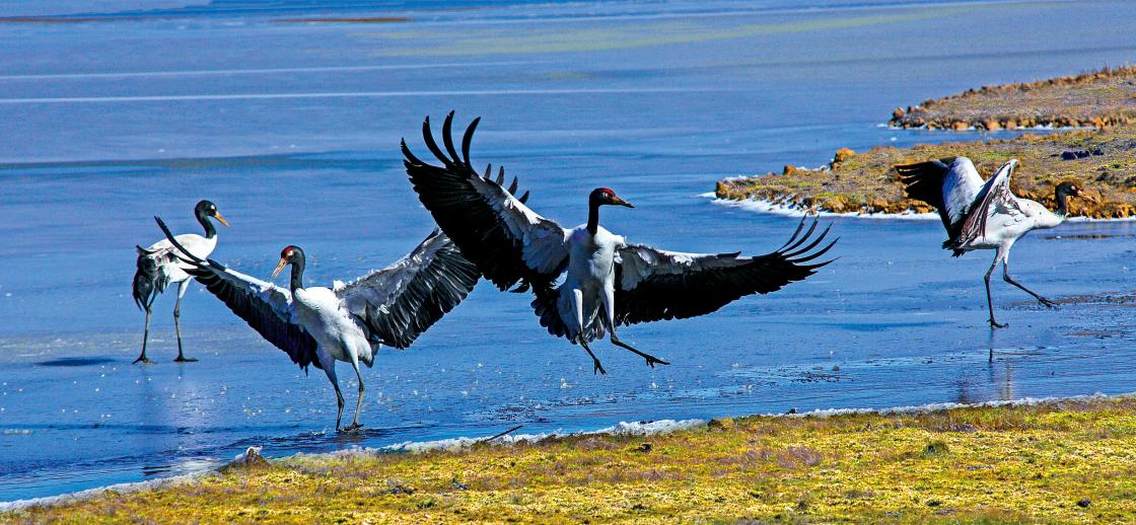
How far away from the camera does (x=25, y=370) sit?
11.6 meters

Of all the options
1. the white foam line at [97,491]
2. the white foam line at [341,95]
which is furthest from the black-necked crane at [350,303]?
the white foam line at [341,95]

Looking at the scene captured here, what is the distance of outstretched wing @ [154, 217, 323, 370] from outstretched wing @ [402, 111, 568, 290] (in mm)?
1160

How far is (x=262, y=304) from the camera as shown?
10023 mm

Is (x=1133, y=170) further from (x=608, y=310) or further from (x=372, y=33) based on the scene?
(x=372, y=33)

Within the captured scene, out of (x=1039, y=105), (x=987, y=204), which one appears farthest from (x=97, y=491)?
(x=1039, y=105)

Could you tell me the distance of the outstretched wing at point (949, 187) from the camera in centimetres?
1334

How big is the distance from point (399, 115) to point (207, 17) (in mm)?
63040

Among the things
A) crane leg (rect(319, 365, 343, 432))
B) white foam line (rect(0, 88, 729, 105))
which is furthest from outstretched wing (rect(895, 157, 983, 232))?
white foam line (rect(0, 88, 729, 105))

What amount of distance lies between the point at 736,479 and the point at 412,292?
3034mm

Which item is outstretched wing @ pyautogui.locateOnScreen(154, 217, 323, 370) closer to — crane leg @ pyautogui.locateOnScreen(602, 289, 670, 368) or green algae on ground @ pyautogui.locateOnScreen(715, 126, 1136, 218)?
crane leg @ pyautogui.locateOnScreen(602, 289, 670, 368)

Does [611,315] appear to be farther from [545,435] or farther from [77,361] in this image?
[77,361]

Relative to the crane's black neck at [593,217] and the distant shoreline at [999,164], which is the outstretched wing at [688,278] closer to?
the crane's black neck at [593,217]

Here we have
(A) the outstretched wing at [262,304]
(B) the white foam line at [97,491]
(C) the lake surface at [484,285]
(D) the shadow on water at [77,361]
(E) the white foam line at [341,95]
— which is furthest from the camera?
(E) the white foam line at [341,95]

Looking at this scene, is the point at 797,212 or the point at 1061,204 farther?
Result: the point at 797,212
